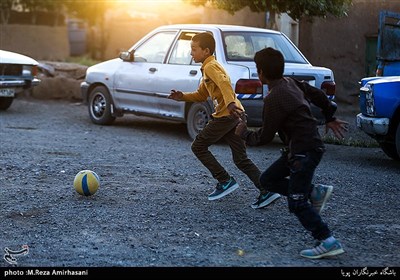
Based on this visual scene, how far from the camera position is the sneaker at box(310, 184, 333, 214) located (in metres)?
5.94

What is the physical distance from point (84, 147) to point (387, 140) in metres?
3.86

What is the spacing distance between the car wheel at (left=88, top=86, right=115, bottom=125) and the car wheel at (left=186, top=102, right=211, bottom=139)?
2.01 meters

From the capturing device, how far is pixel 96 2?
2552 cm

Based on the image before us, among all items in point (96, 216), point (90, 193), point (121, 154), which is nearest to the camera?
point (96, 216)

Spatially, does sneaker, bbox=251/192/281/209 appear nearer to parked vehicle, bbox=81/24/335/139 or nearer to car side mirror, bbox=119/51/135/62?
parked vehicle, bbox=81/24/335/139

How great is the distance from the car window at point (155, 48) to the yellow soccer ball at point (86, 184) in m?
4.97

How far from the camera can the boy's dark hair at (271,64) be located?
5.78m

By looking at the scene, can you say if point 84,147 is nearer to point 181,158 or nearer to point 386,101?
point 181,158

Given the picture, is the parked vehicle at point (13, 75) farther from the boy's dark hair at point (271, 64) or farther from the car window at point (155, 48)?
the boy's dark hair at point (271, 64)

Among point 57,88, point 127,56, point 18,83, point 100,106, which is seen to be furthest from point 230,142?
point 57,88

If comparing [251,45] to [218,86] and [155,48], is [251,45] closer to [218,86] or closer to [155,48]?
[155,48]

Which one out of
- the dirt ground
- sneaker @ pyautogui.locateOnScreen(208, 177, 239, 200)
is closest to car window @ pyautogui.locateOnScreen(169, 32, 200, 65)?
the dirt ground

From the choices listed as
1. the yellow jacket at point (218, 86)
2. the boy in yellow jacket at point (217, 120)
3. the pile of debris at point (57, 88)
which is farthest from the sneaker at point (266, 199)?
the pile of debris at point (57, 88)

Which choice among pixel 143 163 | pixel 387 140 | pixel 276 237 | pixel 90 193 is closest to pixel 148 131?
pixel 143 163
